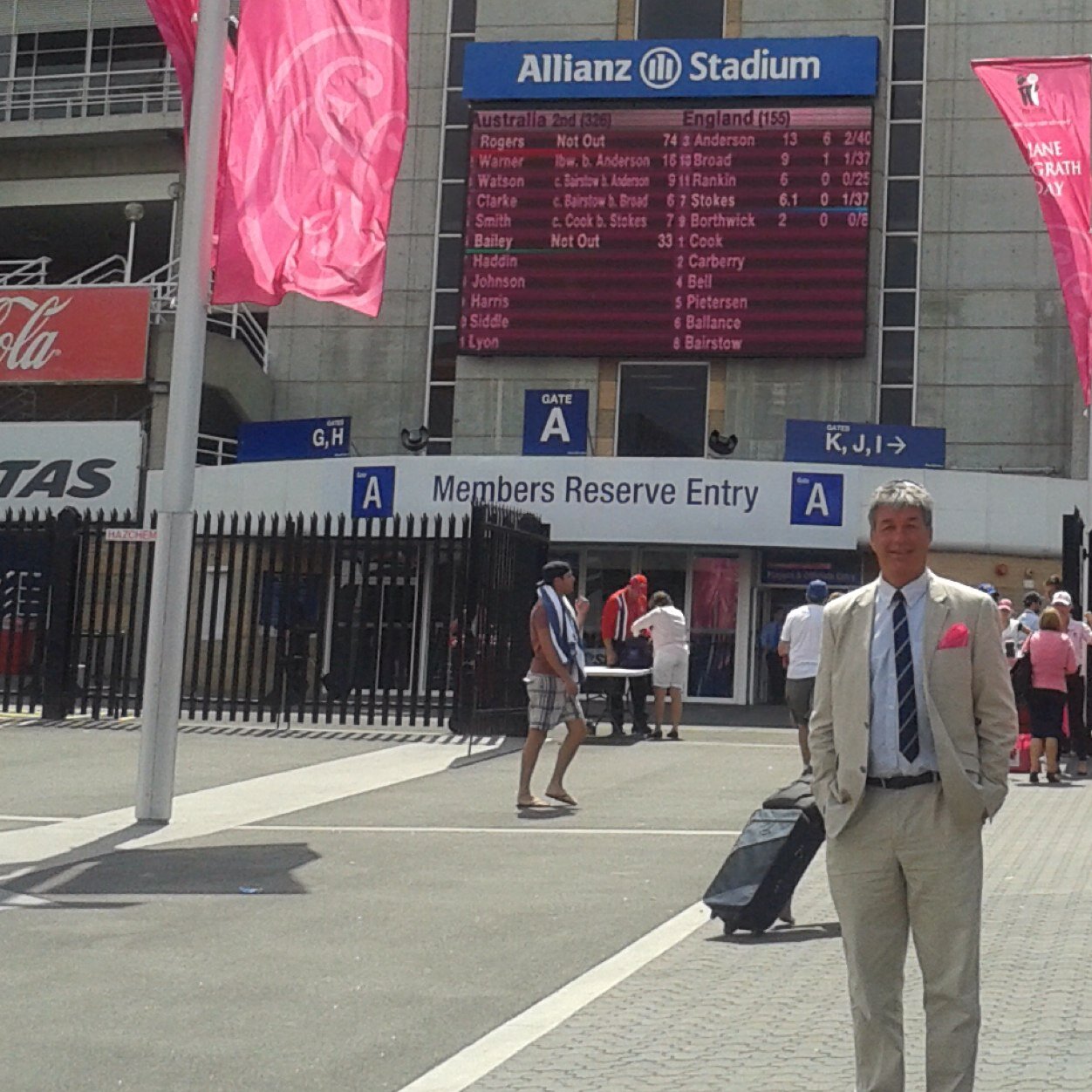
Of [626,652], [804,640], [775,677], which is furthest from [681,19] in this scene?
[804,640]

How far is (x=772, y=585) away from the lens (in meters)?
29.9

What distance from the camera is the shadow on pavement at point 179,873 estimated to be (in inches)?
390

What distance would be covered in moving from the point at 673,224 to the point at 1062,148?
460 inches

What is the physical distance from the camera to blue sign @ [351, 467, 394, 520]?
29.5m

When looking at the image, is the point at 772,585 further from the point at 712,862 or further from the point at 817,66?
the point at 712,862

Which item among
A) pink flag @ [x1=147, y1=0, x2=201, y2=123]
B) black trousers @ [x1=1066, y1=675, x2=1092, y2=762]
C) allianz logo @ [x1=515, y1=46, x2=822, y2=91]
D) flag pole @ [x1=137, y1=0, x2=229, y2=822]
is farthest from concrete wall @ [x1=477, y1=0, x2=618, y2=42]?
flag pole @ [x1=137, y1=0, x2=229, y2=822]

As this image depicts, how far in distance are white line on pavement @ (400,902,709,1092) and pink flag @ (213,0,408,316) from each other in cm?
579

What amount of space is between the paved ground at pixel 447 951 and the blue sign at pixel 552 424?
57.5 ft

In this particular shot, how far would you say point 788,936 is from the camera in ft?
28.3

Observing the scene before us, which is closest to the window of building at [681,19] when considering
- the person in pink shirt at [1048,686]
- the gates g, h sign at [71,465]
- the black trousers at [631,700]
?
the gates g, h sign at [71,465]

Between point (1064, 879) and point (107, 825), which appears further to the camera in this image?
point (107, 825)

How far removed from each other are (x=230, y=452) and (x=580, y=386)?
24.4ft

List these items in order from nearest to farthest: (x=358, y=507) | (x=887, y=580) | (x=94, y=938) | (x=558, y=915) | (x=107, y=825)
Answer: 1. (x=887, y=580)
2. (x=94, y=938)
3. (x=558, y=915)
4. (x=107, y=825)
5. (x=358, y=507)

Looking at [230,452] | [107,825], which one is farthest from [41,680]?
[230,452]
